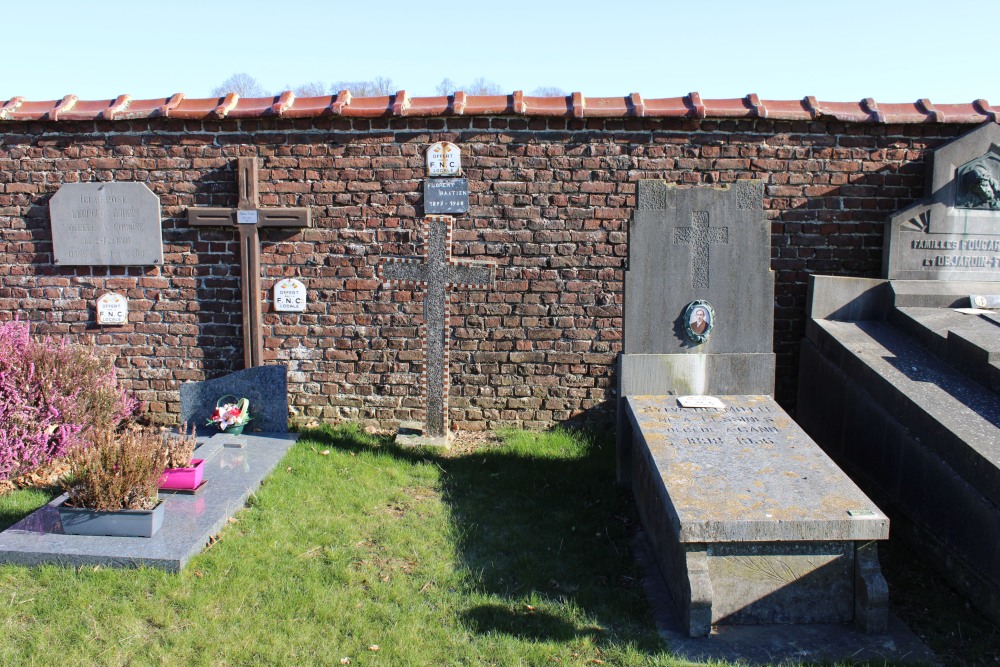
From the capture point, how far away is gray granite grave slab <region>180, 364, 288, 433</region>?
5918mm

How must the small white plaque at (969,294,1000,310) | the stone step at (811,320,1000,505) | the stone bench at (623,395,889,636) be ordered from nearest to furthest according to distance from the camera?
the stone bench at (623,395,889,636)
the stone step at (811,320,1000,505)
the small white plaque at (969,294,1000,310)

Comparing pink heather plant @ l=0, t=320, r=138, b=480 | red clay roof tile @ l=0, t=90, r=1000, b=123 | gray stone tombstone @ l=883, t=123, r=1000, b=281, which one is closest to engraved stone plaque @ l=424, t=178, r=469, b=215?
red clay roof tile @ l=0, t=90, r=1000, b=123

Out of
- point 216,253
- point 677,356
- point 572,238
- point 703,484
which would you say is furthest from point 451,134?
point 703,484

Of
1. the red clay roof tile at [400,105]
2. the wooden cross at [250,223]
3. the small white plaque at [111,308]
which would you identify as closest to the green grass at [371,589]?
the wooden cross at [250,223]

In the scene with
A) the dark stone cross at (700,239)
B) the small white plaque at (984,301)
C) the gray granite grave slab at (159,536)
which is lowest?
the gray granite grave slab at (159,536)

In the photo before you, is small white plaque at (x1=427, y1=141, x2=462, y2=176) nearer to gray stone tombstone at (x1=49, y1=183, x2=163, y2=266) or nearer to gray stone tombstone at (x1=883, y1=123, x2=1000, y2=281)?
gray stone tombstone at (x1=49, y1=183, x2=163, y2=266)

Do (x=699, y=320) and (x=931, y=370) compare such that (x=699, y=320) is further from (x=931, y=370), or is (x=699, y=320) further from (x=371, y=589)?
(x=371, y=589)

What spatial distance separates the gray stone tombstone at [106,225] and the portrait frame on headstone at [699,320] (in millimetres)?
Result: 4431

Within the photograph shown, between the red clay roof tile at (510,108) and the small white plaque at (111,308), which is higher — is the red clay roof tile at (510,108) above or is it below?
above

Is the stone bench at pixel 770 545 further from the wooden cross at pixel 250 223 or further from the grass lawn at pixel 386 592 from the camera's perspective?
the wooden cross at pixel 250 223

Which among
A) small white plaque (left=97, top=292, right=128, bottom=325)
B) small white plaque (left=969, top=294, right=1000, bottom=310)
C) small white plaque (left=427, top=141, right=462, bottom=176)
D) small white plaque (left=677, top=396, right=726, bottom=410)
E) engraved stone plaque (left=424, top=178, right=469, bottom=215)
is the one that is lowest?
small white plaque (left=677, top=396, right=726, bottom=410)

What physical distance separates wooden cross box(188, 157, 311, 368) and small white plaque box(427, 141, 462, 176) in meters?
1.13

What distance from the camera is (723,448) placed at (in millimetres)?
4008

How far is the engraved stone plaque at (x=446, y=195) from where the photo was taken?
6.05 meters
